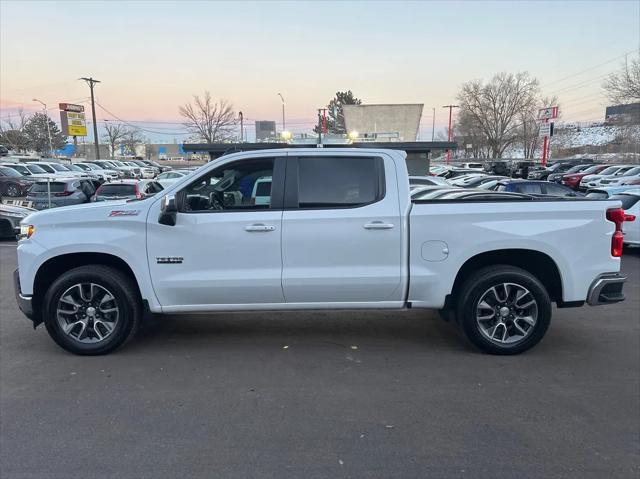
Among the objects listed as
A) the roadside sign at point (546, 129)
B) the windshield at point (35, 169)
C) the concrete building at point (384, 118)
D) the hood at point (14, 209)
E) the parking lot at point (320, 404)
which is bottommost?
the parking lot at point (320, 404)

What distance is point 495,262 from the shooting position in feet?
15.4

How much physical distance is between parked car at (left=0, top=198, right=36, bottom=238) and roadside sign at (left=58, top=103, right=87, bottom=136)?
42553 millimetres

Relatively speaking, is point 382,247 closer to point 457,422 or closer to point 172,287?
point 457,422

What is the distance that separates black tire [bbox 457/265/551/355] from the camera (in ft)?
14.6

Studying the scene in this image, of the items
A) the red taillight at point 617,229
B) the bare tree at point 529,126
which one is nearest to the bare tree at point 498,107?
the bare tree at point 529,126

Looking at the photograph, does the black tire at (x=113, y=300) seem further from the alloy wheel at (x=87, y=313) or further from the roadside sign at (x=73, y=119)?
the roadside sign at (x=73, y=119)

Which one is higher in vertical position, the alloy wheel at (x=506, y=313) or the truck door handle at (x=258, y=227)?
the truck door handle at (x=258, y=227)

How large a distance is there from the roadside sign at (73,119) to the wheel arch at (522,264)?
5327 cm

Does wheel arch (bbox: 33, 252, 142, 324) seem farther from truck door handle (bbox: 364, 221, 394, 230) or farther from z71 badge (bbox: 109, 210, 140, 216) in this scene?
truck door handle (bbox: 364, 221, 394, 230)

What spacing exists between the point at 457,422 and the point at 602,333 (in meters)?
2.92

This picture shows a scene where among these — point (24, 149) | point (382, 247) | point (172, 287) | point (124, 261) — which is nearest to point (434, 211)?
point (382, 247)

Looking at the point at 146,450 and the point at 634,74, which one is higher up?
the point at 634,74

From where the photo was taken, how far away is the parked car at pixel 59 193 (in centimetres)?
1481

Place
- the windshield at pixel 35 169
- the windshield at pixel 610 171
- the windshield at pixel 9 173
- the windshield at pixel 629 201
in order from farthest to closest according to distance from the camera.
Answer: the windshield at pixel 610 171, the windshield at pixel 35 169, the windshield at pixel 9 173, the windshield at pixel 629 201
